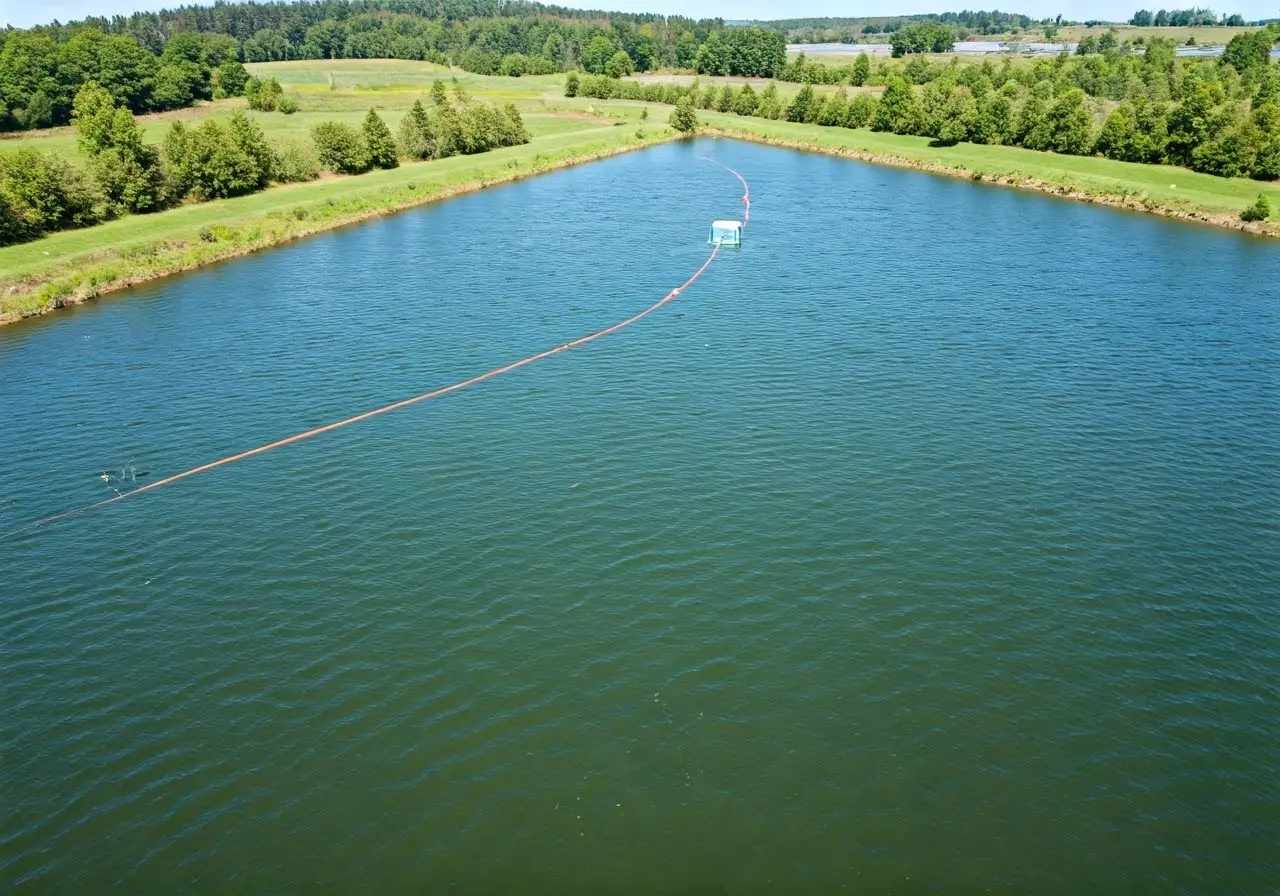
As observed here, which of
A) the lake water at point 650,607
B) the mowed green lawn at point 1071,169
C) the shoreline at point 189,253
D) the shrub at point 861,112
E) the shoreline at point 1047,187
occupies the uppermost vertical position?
the shrub at point 861,112

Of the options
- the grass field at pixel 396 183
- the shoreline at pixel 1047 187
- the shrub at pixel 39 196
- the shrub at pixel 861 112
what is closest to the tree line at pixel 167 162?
the shrub at pixel 39 196

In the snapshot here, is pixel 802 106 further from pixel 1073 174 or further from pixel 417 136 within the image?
pixel 417 136

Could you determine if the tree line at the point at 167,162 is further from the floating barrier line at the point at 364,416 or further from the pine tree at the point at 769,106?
the pine tree at the point at 769,106

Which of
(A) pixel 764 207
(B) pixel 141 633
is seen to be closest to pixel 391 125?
(A) pixel 764 207

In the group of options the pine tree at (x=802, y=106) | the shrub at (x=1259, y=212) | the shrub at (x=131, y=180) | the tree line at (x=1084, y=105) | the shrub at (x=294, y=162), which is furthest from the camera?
the pine tree at (x=802, y=106)

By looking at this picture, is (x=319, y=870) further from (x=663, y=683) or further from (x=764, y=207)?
(x=764, y=207)

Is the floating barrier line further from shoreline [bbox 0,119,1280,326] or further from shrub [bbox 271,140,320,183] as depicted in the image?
shrub [bbox 271,140,320,183]
